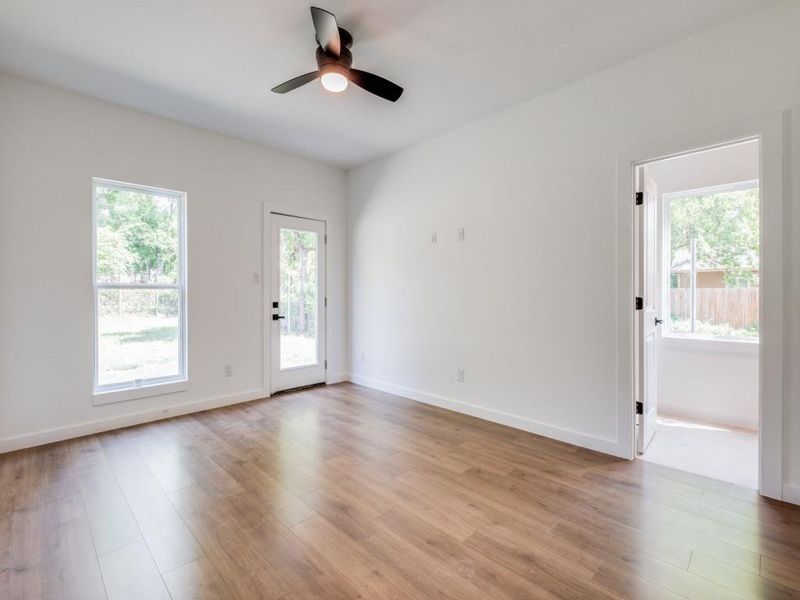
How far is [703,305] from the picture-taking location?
3834mm

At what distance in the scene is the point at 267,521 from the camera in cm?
198

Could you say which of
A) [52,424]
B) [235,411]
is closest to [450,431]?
[235,411]

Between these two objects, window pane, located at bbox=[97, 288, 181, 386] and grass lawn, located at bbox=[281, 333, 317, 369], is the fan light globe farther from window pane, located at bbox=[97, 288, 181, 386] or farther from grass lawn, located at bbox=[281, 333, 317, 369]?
grass lawn, located at bbox=[281, 333, 317, 369]

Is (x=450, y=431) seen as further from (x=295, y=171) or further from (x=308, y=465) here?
(x=295, y=171)

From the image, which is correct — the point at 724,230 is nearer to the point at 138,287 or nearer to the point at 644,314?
the point at 644,314

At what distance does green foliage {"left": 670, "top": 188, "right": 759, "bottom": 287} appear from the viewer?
3.59m

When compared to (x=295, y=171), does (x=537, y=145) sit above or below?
below

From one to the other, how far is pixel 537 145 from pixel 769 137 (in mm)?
1460

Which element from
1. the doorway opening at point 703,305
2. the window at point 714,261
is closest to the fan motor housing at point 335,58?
the doorway opening at point 703,305

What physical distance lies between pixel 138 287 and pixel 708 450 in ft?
16.8

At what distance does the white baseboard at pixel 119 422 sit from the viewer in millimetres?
2920

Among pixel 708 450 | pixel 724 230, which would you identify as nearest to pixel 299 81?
pixel 708 450

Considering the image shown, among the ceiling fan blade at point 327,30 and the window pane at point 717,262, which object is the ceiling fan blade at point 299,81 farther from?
the window pane at point 717,262

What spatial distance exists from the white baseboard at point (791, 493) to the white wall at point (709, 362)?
1.56 meters
